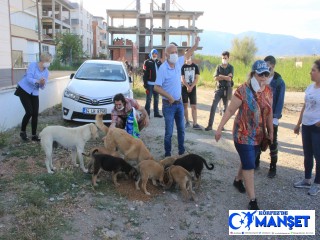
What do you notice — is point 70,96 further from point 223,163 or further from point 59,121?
point 223,163

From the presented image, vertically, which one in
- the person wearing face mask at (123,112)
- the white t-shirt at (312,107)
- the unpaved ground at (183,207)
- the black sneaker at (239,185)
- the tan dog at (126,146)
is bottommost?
the unpaved ground at (183,207)

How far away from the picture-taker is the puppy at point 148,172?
4.73m

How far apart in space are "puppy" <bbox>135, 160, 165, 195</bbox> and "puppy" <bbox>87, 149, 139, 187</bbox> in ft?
0.61

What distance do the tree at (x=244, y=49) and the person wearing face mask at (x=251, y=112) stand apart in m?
51.9

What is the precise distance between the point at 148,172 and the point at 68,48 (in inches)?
1791

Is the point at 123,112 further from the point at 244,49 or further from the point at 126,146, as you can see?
the point at 244,49

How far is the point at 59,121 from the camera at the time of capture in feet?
29.0

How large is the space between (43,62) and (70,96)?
5.68 ft

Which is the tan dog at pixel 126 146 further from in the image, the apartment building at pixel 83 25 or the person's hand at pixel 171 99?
the apartment building at pixel 83 25

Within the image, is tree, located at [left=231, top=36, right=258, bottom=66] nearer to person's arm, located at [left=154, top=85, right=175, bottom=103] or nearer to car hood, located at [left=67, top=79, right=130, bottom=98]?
car hood, located at [left=67, top=79, right=130, bottom=98]

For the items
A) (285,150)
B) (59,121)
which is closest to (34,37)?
(59,121)

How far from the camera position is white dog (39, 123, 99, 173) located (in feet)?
16.7

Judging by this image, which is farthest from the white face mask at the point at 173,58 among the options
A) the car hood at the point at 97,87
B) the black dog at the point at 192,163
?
the car hood at the point at 97,87

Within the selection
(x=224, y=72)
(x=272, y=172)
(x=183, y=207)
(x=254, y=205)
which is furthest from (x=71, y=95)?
(x=254, y=205)
